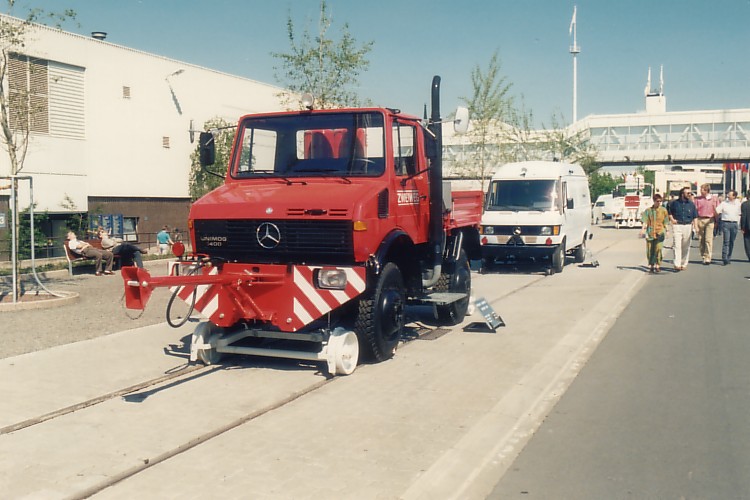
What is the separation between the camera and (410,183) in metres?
8.62

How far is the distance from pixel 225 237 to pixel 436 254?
2848 mm

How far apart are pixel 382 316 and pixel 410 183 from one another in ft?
5.45

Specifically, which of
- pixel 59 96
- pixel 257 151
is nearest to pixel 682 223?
pixel 257 151

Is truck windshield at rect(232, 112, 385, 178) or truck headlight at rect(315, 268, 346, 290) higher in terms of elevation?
truck windshield at rect(232, 112, 385, 178)

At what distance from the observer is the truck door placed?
8281mm

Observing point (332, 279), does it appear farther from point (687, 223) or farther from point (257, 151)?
point (687, 223)

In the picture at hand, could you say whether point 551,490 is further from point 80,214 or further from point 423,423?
point 80,214

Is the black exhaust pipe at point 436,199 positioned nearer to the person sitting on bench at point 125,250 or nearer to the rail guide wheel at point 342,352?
the rail guide wheel at point 342,352

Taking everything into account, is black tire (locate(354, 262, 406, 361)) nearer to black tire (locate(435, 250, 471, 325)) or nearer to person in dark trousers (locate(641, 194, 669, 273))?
black tire (locate(435, 250, 471, 325))

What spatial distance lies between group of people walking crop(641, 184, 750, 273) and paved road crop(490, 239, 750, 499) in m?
6.86

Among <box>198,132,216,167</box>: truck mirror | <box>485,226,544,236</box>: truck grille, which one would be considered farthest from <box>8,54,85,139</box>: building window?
<box>198,132,216,167</box>: truck mirror

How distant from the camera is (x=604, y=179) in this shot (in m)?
84.8

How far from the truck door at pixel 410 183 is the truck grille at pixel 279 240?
108 cm

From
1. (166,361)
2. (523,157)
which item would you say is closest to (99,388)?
(166,361)
